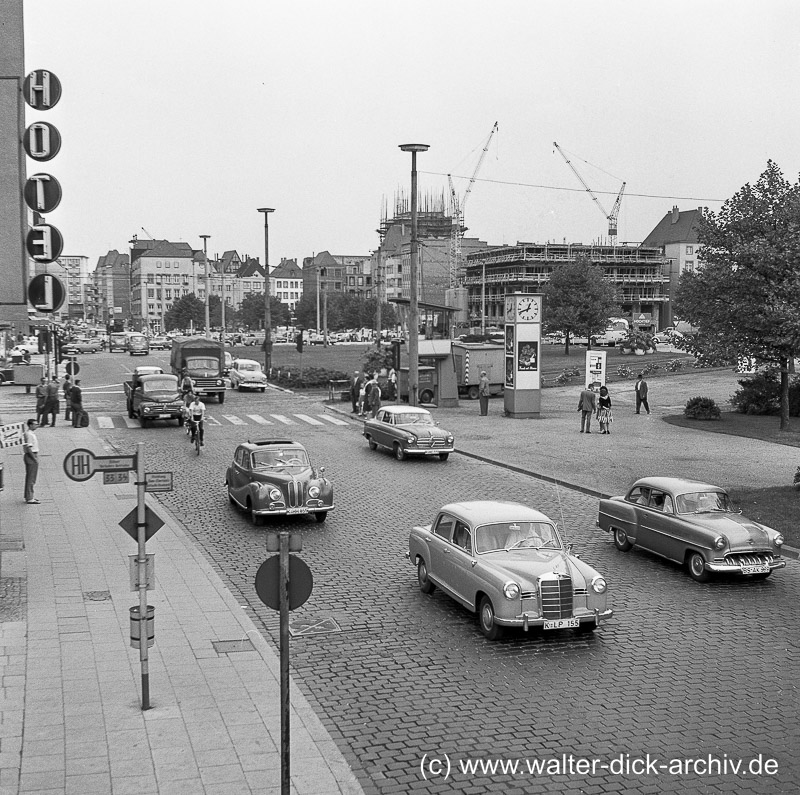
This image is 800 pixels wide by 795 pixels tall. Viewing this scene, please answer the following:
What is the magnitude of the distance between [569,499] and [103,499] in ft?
34.0

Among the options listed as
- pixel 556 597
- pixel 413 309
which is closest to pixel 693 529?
pixel 556 597

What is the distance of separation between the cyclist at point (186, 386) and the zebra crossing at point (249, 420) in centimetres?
137

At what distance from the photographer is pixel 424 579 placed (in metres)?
14.0

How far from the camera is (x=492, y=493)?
22125 millimetres

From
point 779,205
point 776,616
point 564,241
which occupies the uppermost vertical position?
point 564,241

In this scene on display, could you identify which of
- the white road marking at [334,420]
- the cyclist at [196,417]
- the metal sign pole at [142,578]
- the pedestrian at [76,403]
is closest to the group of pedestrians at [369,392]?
the white road marking at [334,420]

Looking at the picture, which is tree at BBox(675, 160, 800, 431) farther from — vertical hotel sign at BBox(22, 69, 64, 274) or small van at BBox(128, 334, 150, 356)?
small van at BBox(128, 334, 150, 356)

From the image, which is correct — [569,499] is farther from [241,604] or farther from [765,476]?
[241,604]

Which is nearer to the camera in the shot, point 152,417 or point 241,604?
point 241,604

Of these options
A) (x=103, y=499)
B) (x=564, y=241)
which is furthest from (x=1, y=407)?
(x=564, y=241)

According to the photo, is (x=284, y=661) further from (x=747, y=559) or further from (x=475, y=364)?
(x=475, y=364)

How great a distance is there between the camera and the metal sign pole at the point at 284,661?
7.13 m

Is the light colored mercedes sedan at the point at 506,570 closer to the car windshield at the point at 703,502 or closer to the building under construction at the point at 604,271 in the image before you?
the car windshield at the point at 703,502

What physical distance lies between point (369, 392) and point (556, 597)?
86.1 feet
